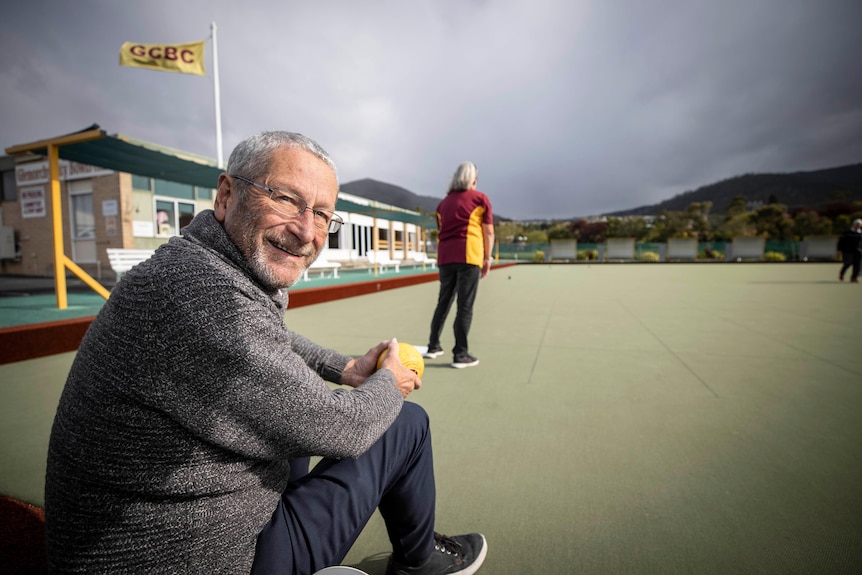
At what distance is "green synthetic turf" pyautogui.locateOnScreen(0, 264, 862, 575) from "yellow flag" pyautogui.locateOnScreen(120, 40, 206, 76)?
12540mm

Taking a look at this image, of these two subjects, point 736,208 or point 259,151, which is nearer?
point 259,151

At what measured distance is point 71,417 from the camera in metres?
0.81

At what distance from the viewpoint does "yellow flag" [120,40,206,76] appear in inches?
480

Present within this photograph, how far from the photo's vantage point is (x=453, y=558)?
4.27ft

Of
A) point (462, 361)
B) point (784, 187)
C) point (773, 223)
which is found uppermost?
point (784, 187)

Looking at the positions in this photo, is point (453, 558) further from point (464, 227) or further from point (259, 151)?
point (464, 227)

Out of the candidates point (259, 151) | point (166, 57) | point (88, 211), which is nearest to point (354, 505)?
point (259, 151)

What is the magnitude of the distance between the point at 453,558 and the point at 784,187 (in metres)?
179

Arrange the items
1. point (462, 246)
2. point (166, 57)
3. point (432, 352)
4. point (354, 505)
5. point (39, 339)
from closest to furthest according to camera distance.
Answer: point (354, 505) < point (462, 246) < point (39, 339) < point (432, 352) < point (166, 57)

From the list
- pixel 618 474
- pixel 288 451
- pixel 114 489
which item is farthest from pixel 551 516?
pixel 114 489

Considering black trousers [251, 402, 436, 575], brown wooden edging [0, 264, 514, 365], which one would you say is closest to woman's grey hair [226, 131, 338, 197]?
black trousers [251, 402, 436, 575]

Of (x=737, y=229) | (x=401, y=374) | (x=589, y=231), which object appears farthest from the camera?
(x=589, y=231)

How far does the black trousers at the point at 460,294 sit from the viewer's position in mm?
3561

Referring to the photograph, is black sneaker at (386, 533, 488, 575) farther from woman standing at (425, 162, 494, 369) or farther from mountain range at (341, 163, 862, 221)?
mountain range at (341, 163, 862, 221)
